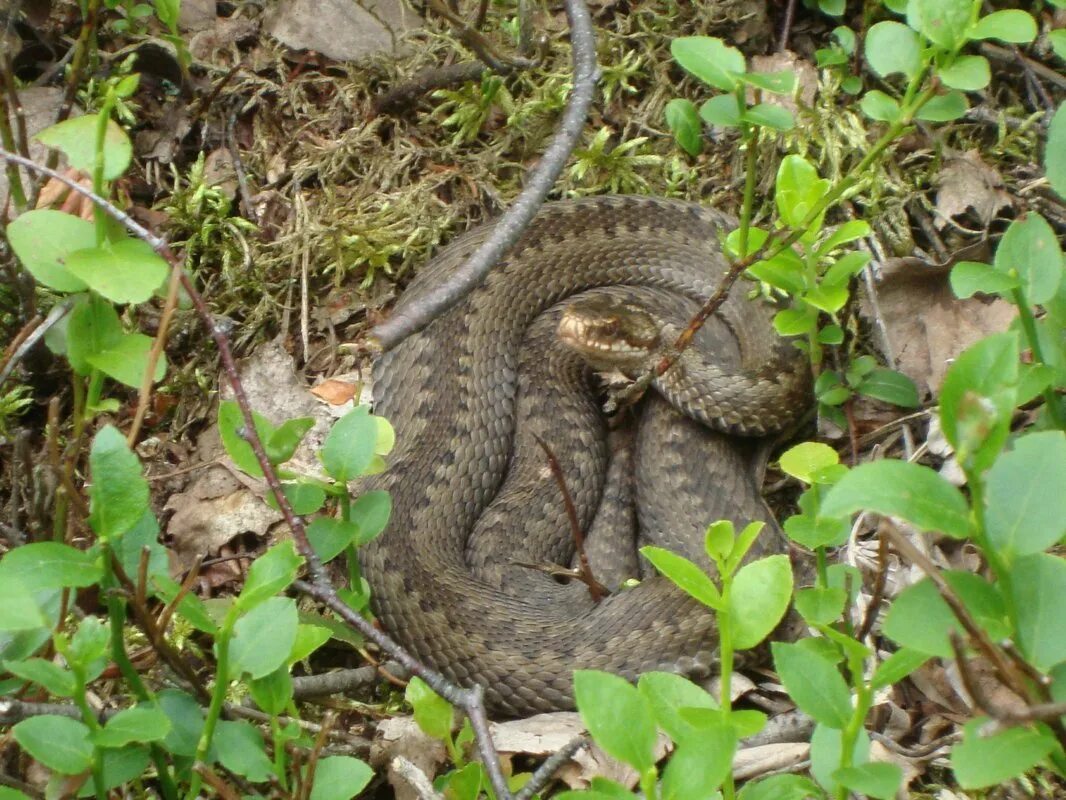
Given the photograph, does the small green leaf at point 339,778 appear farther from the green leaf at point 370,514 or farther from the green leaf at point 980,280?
the green leaf at point 980,280

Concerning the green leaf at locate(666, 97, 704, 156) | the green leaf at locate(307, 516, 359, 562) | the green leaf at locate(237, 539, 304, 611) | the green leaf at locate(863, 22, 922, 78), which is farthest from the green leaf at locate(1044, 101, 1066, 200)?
the green leaf at locate(666, 97, 704, 156)

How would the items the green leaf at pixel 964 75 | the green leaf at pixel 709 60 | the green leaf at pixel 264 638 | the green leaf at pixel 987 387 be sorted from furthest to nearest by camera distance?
the green leaf at pixel 709 60 < the green leaf at pixel 964 75 < the green leaf at pixel 264 638 < the green leaf at pixel 987 387

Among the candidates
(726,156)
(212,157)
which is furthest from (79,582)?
(726,156)

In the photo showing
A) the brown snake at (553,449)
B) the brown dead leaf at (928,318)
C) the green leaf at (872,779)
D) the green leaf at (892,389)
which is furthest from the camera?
the brown dead leaf at (928,318)

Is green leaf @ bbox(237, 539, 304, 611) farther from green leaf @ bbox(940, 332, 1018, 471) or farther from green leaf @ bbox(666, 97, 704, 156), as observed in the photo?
green leaf @ bbox(666, 97, 704, 156)

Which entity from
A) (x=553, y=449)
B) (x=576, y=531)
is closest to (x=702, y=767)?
(x=576, y=531)

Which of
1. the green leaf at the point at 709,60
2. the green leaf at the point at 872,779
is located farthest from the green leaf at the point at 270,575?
the green leaf at the point at 709,60
